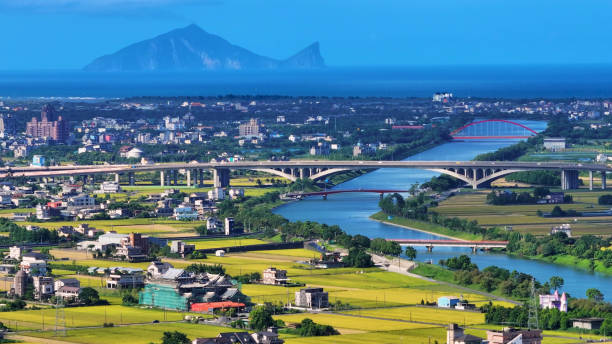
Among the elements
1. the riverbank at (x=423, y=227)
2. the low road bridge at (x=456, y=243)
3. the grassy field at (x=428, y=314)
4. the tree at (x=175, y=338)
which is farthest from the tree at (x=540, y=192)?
the tree at (x=175, y=338)

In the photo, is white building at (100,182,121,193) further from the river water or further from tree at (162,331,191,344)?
tree at (162,331,191,344)

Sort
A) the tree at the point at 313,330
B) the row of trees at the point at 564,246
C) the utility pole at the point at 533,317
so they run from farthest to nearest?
the row of trees at the point at 564,246 → the utility pole at the point at 533,317 → the tree at the point at 313,330

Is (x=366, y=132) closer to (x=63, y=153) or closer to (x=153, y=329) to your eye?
(x=63, y=153)

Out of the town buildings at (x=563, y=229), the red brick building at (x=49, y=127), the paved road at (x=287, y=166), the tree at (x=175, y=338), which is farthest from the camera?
the red brick building at (x=49, y=127)

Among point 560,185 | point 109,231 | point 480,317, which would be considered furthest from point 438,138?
point 480,317

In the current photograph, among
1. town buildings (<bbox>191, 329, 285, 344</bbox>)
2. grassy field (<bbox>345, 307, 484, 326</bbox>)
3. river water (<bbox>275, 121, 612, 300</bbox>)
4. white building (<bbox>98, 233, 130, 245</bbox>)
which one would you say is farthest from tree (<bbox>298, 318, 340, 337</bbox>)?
white building (<bbox>98, 233, 130, 245</bbox>)

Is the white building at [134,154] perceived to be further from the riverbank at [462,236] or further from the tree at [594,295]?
the tree at [594,295]

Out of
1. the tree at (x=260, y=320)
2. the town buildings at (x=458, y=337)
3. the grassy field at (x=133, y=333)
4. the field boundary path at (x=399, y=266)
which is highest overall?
the town buildings at (x=458, y=337)
